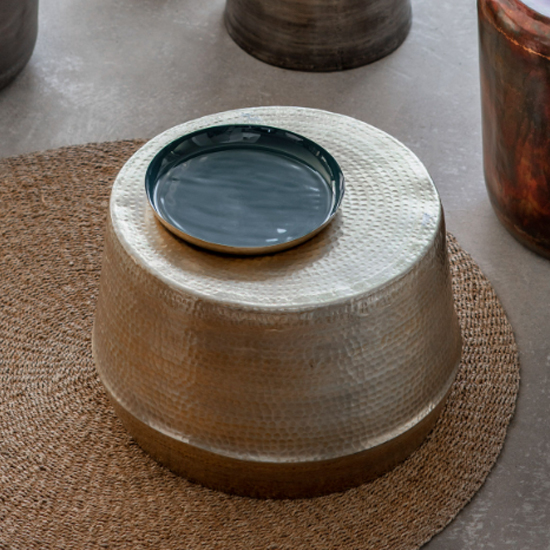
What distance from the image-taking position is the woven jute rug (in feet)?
4.72

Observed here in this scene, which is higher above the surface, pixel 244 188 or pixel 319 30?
pixel 244 188

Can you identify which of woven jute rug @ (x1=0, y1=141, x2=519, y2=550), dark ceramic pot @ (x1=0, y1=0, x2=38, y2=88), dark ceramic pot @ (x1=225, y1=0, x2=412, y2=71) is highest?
dark ceramic pot @ (x1=0, y1=0, x2=38, y2=88)

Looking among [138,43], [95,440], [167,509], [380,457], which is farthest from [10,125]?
[380,457]

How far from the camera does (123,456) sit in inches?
60.8

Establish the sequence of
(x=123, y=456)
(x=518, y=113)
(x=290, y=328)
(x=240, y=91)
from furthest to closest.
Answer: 1. (x=240, y=91)
2. (x=518, y=113)
3. (x=123, y=456)
4. (x=290, y=328)

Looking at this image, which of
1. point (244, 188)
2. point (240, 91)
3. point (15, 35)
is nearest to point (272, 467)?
point (244, 188)

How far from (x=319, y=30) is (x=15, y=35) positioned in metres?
0.83

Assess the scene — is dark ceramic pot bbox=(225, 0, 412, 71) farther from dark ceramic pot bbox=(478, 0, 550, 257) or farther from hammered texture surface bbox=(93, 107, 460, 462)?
hammered texture surface bbox=(93, 107, 460, 462)

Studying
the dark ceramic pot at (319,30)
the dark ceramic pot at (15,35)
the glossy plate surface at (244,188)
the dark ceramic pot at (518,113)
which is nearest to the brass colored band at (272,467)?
the glossy plate surface at (244,188)

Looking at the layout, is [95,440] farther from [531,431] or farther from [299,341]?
[531,431]

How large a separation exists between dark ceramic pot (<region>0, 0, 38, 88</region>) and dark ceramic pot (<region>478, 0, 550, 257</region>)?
1175 millimetres

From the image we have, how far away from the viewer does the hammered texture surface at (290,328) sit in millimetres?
1259

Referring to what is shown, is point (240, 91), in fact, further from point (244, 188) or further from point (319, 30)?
point (244, 188)

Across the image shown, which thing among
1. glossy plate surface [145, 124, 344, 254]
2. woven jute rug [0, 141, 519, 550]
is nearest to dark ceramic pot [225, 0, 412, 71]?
woven jute rug [0, 141, 519, 550]
